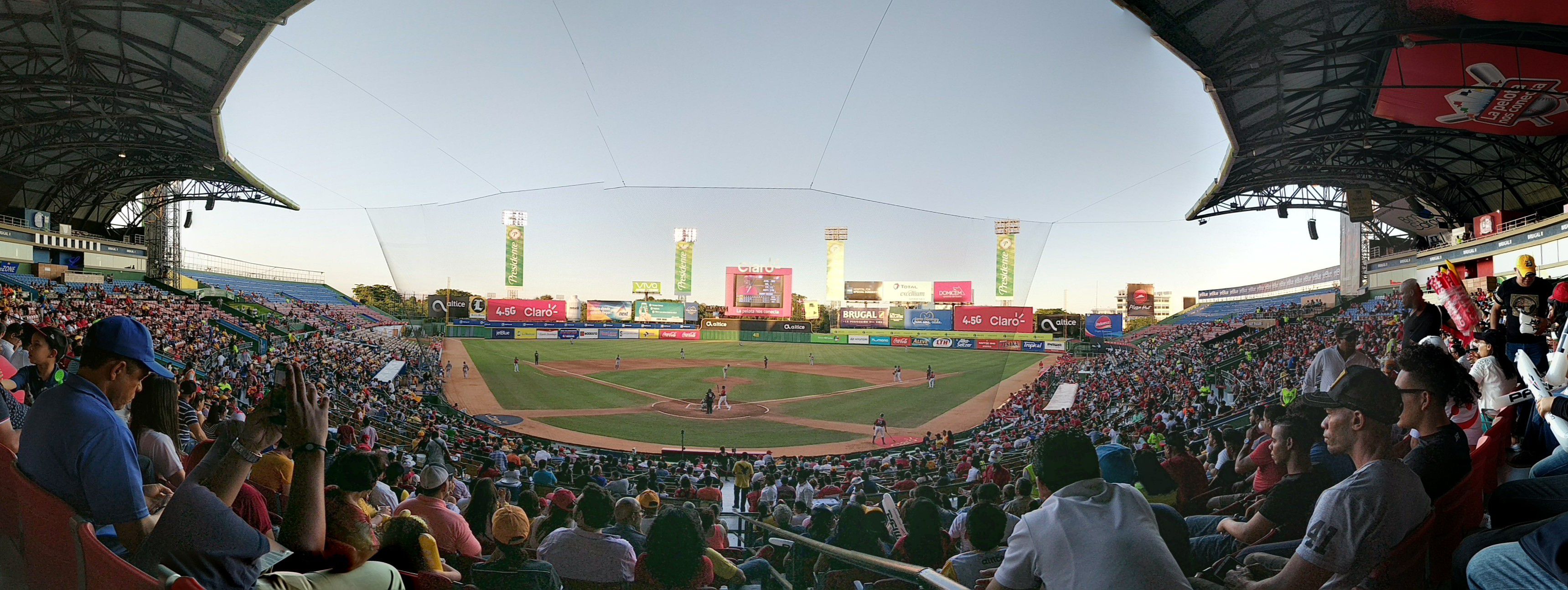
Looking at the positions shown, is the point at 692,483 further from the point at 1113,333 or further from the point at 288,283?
the point at 1113,333

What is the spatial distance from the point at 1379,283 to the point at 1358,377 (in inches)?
195

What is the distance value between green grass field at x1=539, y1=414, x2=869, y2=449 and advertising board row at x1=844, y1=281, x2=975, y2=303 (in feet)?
4.86

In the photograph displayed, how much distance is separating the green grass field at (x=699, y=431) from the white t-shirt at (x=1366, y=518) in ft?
11.3

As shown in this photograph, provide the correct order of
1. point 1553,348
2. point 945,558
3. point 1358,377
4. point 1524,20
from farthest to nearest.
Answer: point 1524,20, point 1553,348, point 945,558, point 1358,377

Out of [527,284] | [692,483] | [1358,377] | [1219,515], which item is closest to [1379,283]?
[1219,515]

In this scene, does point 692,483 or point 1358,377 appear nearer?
point 1358,377

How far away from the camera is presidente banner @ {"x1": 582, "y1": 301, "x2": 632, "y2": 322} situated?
5.11m

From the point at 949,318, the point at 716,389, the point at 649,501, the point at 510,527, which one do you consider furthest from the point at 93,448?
the point at 949,318

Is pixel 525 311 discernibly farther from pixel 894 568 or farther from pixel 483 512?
pixel 894 568

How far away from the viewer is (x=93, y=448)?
5.06 ft

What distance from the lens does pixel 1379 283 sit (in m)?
5.02

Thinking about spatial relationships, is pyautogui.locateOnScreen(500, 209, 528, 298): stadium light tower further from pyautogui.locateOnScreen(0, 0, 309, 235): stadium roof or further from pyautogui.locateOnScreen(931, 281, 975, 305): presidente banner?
pyautogui.locateOnScreen(931, 281, 975, 305): presidente banner

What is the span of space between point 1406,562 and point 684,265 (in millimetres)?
4001

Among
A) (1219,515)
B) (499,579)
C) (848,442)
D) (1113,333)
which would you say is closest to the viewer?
(499,579)
